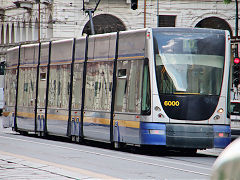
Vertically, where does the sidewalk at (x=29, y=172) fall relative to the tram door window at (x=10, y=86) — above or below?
below

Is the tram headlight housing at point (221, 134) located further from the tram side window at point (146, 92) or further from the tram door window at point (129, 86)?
the tram door window at point (129, 86)

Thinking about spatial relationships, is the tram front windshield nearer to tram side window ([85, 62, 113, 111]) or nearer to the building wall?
tram side window ([85, 62, 113, 111])

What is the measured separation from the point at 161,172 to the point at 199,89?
4.24 meters

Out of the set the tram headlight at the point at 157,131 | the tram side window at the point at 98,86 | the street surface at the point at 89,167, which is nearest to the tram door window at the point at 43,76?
the tram side window at the point at 98,86

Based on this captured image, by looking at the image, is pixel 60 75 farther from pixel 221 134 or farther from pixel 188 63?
pixel 221 134

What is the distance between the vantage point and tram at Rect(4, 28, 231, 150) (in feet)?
42.9

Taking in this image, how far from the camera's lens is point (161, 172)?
30.7 ft

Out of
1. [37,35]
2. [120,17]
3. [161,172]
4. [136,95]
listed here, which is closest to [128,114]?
[136,95]

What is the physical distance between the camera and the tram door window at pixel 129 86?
1346 cm

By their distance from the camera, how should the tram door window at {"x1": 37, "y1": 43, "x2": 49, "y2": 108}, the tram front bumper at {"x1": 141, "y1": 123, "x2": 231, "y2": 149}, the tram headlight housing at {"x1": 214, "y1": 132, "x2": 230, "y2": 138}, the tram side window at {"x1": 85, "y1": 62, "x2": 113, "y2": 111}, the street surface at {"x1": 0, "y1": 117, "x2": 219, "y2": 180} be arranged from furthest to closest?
the tram door window at {"x1": 37, "y1": 43, "x2": 49, "y2": 108} → the tram side window at {"x1": 85, "y1": 62, "x2": 113, "y2": 111} → the tram headlight housing at {"x1": 214, "y1": 132, "x2": 230, "y2": 138} → the tram front bumper at {"x1": 141, "y1": 123, "x2": 231, "y2": 149} → the street surface at {"x1": 0, "y1": 117, "x2": 219, "y2": 180}

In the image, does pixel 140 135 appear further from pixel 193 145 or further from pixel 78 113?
pixel 78 113

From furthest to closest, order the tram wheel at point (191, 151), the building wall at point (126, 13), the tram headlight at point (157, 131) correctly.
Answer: the building wall at point (126, 13) → the tram wheel at point (191, 151) → the tram headlight at point (157, 131)

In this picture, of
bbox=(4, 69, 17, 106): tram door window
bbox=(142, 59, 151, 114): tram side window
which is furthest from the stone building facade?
bbox=(142, 59, 151, 114): tram side window

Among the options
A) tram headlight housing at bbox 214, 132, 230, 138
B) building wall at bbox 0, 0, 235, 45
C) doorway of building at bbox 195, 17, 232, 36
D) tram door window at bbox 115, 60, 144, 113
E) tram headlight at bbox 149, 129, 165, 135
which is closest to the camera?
tram headlight at bbox 149, 129, 165, 135
